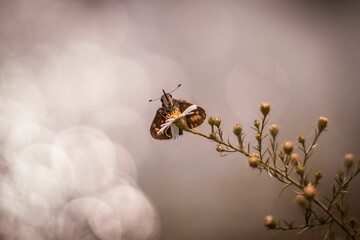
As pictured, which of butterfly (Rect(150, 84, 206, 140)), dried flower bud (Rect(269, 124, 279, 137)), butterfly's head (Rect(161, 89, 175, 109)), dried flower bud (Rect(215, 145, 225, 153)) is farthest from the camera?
butterfly's head (Rect(161, 89, 175, 109))

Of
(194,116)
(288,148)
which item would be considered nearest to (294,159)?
(288,148)

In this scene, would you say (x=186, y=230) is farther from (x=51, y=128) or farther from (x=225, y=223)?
(x=51, y=128)

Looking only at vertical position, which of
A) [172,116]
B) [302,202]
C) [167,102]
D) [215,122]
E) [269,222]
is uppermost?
[167,102]

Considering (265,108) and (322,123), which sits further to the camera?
(265,108)

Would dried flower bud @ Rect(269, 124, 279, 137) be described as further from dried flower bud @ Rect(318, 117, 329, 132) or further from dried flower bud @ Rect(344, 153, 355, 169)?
dried flower bud @ Rect(344, 153, 355, 169)

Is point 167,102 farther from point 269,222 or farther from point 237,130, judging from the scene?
point 269,222

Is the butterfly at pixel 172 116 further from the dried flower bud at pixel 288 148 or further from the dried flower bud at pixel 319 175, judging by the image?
the dried flower bud at pixel 319 175

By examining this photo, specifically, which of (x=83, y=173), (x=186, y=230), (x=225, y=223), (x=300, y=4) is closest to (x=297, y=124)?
(x=225, y=223)

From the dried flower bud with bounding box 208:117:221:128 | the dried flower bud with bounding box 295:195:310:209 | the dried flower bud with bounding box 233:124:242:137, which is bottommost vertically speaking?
the dried flower bud with bounding box 295:195:310:209

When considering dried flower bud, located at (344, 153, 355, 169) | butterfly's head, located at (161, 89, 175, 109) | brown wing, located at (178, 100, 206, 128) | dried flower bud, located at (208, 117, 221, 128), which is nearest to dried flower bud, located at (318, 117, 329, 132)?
dried flower bud, located at (344, 153, 355, 169)
